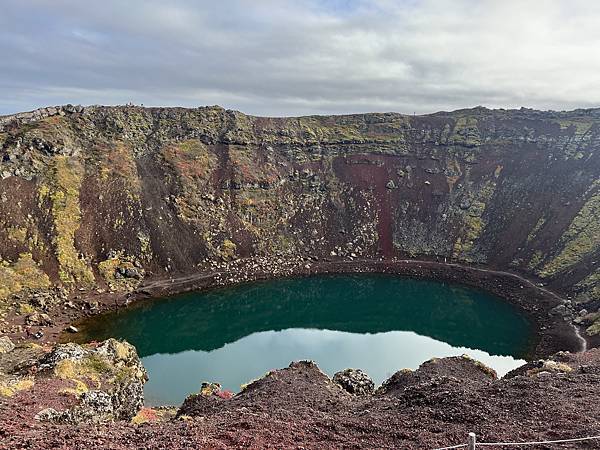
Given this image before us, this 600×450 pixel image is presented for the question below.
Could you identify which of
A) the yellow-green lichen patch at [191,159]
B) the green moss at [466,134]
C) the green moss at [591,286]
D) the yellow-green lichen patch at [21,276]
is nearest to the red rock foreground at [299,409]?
the yellow-green lichen patch at [21,276]

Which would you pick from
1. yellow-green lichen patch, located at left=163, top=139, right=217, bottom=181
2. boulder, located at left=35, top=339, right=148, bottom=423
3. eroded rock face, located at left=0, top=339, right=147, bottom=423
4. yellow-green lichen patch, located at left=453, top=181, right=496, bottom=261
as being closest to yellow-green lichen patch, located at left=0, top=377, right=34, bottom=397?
eroded rock face, located at left=0, top=339, right=147, bottom=423

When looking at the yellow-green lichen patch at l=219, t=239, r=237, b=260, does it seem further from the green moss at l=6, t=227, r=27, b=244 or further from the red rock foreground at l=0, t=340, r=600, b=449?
the red rock foreground at l=0, t=340, r=600, b=449

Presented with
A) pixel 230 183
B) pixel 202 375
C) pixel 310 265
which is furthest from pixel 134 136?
pixel 202 375

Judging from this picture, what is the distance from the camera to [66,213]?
7188 cm

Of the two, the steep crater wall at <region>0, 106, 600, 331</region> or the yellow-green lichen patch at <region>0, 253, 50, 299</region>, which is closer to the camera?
the yellow-green lichen patch at <region>0, 253, 50, 299</region>

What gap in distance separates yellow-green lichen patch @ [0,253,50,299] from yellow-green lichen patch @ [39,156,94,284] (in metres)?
2.87

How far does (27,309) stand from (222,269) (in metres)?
29.7

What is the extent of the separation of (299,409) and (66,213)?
6150 centimetres

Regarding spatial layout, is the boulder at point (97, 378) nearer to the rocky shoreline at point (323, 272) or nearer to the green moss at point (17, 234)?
the rocky shoreline at point (323, 272)

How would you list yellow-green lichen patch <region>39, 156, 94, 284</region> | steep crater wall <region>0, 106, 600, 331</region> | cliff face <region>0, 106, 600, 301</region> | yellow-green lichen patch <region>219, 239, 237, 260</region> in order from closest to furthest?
yellow-green lichen patch <region>39, 156, 94, 284</region>, steep crater wall <region>0, 106, 600, 331</region>, cliff face <region>0, 106, 600, 301</region>, yellow-green lichen patch <region>219, 239, 237, 260</region>

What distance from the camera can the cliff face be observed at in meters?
70.6

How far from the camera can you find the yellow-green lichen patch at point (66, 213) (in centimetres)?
6606

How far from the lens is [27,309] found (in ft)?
188

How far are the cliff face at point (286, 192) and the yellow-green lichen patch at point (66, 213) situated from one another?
0.21m
